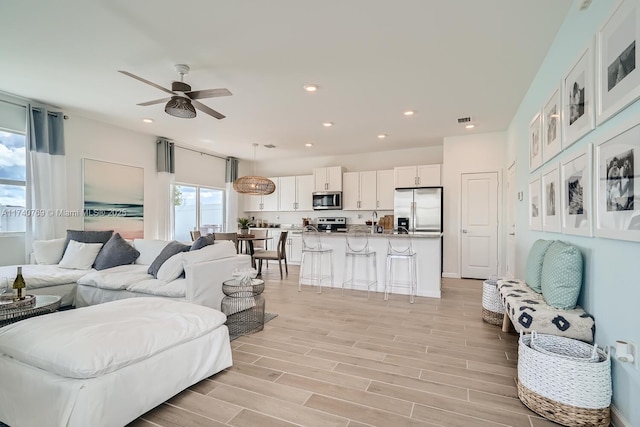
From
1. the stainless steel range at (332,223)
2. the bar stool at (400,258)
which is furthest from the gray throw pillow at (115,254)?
the stainless steel range at (332,223)

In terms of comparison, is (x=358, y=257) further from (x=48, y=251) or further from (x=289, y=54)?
(x=48, y=251)

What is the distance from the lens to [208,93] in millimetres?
3275

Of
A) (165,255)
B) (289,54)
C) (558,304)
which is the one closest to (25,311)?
(165,255)

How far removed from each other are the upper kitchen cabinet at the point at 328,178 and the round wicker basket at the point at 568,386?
19.4ft

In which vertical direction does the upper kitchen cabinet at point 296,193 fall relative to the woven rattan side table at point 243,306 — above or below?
above

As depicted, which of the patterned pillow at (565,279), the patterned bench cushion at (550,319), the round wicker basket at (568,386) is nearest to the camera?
the round wicker basket at (568,386)

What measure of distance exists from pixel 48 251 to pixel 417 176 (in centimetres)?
637

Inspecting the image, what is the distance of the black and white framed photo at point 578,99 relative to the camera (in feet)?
6.67

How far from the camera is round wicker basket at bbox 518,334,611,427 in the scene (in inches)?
66.3

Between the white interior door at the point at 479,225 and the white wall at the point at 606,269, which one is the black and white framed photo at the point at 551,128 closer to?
the white wall at the point at 606,269

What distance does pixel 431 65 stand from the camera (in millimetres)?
3305

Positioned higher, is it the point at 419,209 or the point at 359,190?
the point at 359,190

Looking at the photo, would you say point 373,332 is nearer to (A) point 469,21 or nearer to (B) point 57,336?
(B) point 57,336

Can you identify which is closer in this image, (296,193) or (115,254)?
(115,254)
